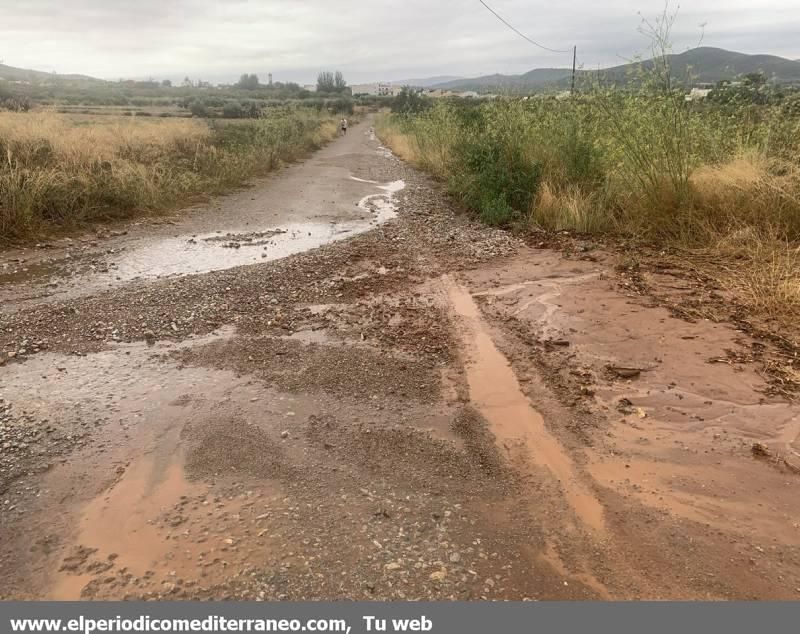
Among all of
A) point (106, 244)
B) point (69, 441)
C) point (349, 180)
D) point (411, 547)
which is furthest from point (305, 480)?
point (349, 180)

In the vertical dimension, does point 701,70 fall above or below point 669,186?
above

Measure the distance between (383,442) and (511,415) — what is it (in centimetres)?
95

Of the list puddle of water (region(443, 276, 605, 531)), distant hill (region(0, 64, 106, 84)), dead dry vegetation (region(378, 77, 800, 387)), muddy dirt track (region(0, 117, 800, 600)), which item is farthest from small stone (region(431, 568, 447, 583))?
distant hill (region(0, 64, 106, 84))

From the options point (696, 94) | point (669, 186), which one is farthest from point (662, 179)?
point (696, 94)

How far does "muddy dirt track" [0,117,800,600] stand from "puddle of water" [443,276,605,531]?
0.06ft

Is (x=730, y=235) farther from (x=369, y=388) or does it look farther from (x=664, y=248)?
(x=369, y=388)

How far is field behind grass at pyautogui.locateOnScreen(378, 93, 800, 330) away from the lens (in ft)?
20.9

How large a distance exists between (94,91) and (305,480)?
222ft

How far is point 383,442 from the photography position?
11.3 feet

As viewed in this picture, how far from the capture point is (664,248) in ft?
23.2

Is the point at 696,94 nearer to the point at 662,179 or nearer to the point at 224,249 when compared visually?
the point at 662,179

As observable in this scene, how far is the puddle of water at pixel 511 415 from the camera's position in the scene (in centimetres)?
294

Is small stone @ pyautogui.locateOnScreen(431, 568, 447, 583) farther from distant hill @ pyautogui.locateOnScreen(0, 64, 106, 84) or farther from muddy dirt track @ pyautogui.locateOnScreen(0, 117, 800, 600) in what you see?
distant hill @ pyautogui.locateOnScreen(0, 64, 106, 84)

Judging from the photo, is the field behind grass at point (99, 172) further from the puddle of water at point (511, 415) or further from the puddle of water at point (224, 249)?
Answer: the puddle of water at point (511, 415)
